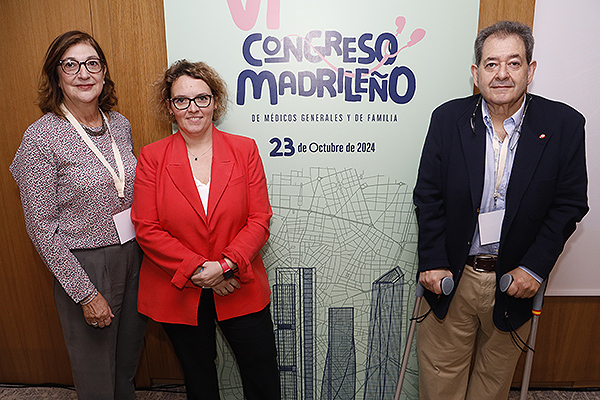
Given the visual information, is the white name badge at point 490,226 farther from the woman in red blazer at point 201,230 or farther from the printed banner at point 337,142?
the woman in red blazer at point 201,230

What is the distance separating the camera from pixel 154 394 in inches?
98.0

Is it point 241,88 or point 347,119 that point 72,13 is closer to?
point 241,88

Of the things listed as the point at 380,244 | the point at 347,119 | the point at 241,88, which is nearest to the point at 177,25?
the point at 241,88

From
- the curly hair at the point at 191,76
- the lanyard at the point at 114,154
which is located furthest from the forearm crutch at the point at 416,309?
the lanyard at the point at 114,154

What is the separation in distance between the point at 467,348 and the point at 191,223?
4.62ft

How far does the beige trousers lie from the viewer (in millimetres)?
1791

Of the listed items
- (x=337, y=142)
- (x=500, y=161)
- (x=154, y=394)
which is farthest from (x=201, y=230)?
(x=154, y=394)

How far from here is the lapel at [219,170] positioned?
5.48 feet

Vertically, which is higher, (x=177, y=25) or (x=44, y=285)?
(x=177, y=25)

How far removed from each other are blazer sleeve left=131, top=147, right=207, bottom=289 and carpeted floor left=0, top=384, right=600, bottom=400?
119cm

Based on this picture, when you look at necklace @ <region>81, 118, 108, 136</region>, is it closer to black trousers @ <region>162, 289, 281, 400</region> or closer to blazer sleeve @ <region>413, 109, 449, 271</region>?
black trousers @ <region>162, 289, 281, 400</region>

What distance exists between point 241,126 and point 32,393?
2.16 m

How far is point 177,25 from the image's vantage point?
6.33 ft

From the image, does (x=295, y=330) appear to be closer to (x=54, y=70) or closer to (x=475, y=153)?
(x=475, y=153)
